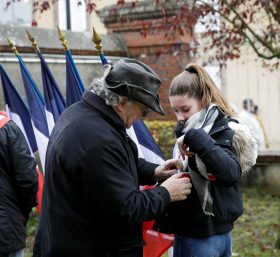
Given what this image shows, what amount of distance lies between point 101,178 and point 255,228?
4348mm

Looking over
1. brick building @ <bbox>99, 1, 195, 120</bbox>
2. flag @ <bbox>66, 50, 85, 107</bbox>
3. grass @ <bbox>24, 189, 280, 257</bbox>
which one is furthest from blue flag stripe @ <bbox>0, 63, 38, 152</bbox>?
brick building @ <bbox>99, 1, 195, 120</bbox>

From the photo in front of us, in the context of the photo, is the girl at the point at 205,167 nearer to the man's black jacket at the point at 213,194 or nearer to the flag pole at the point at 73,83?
the man's black jacket at the point at 213,194

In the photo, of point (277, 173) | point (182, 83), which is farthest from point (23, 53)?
point (277, 173)

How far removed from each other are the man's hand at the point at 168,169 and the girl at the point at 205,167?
1.9 inches

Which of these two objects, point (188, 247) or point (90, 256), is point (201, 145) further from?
point (90, 256)

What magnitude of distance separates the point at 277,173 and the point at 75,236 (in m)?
5.45

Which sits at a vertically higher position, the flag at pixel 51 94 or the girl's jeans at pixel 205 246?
the flag at pixel 51 94

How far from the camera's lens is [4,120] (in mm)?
2844

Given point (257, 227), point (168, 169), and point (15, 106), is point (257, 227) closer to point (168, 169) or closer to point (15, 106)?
point (168, 169)

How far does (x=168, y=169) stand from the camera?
7.69ft

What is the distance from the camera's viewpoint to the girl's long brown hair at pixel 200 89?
2.20m

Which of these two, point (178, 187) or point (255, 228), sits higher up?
point (178, 187)

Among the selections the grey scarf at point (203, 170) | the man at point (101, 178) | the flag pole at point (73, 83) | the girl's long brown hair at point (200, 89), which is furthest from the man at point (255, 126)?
the man at point (101, 178)

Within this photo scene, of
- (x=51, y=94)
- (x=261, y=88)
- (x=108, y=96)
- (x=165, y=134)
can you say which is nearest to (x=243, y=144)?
Result: (x=108, y=96)
